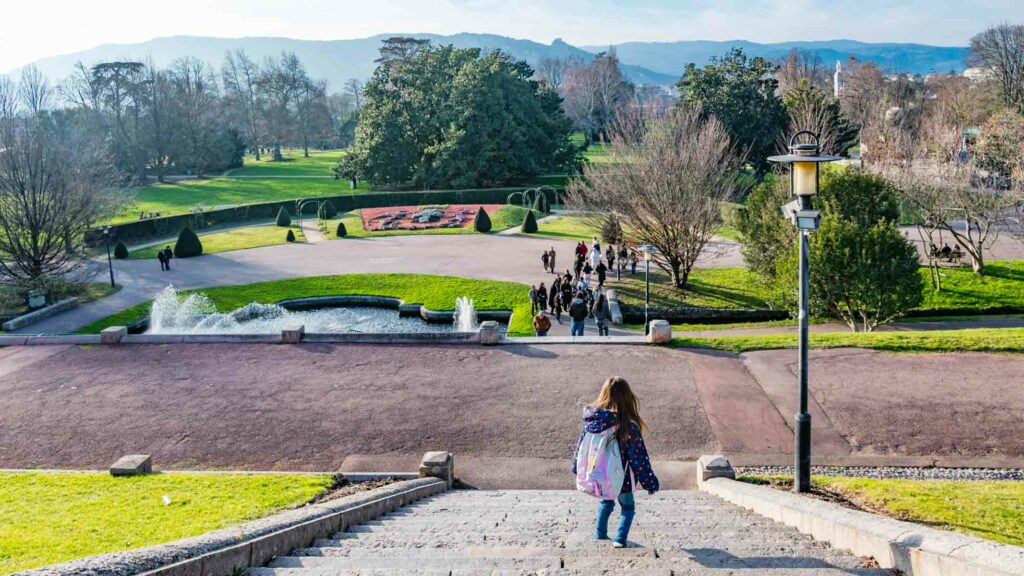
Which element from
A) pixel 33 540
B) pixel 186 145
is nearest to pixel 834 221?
pixel 33 540

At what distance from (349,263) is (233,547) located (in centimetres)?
3100

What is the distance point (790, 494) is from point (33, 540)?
8.51 meters

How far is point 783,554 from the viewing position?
22.8 feet

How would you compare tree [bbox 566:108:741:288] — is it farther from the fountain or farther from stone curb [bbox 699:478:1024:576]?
stone curb [bbox 699:478:1024:576]

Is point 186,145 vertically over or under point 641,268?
over

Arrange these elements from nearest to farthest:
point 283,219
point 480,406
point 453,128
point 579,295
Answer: point 480,406 → point 579,295 → point 283,219 → point 453,128

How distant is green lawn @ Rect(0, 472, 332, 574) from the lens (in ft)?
26.0

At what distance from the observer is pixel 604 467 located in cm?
731

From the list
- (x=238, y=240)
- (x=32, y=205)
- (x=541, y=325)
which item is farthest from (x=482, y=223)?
(x=541, y=325)

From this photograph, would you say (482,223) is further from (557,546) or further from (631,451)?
(557,546)

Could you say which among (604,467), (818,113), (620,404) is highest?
(818,113)

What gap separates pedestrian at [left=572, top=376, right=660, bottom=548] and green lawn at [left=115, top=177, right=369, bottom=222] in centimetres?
5898

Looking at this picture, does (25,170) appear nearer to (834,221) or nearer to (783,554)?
(834,221)

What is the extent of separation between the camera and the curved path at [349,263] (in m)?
32.3
